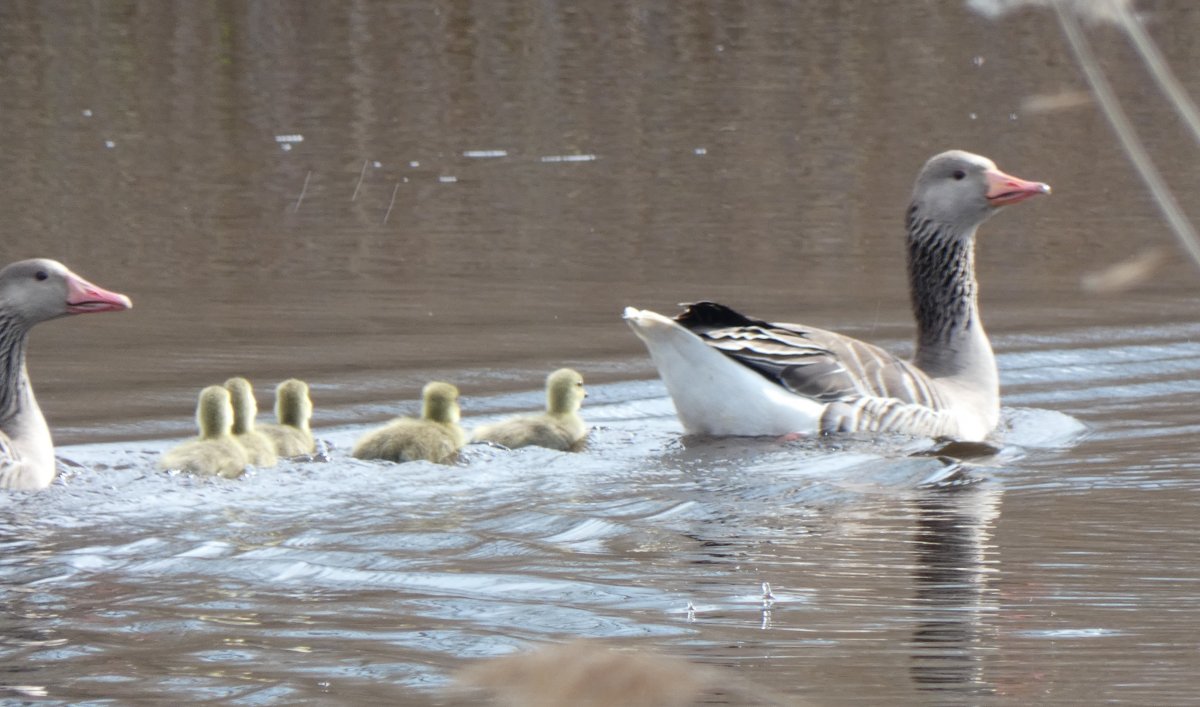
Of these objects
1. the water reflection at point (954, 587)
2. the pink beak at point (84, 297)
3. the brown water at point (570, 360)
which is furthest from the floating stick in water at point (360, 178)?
the water reflection at point (954, 587)

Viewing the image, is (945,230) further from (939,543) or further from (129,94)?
(129,94)

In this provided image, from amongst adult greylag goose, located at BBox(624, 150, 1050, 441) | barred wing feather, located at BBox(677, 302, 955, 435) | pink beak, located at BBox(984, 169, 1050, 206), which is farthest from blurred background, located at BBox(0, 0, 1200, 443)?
pink beak, located at BBox(984, 169, 1050, 206)

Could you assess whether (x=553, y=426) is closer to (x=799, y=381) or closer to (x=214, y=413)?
(x=799, y=381)

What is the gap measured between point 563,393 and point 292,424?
4.26 feet

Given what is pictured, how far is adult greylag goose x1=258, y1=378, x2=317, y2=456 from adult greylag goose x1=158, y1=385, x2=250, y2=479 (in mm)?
249

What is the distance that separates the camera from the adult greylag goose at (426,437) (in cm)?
812

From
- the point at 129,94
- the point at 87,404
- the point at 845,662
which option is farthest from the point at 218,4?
the point at 845,662

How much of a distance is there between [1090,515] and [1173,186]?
34.5ft

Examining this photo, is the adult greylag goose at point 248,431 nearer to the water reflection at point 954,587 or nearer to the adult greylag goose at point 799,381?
the adult greylag goose at point 799,381

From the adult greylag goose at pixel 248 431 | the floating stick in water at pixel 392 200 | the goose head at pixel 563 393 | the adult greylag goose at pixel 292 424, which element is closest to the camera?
the adult greylag goose at pixel 248 431

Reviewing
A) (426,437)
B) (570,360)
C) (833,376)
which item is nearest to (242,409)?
(426,437)

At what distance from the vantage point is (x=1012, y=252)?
14242 millimetres

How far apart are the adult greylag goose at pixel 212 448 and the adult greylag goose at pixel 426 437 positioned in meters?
0.61

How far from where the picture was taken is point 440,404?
845 centimetres
